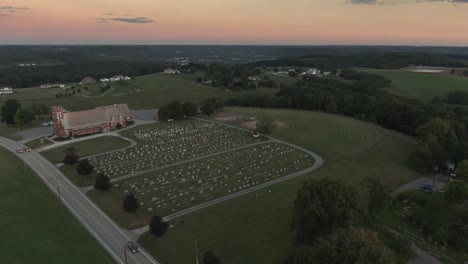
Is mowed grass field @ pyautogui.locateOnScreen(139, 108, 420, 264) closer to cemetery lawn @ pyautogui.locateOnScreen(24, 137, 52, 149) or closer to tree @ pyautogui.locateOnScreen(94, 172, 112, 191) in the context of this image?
tree @ pyautogui.locateOnScreen(94, 172, 112, 191)

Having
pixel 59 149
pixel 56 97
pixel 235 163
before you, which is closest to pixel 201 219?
pixel 235 163

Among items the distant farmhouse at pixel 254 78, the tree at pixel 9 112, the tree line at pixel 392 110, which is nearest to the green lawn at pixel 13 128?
the tree at pixel 9 112

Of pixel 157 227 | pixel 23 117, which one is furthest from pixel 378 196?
pixel 23 117

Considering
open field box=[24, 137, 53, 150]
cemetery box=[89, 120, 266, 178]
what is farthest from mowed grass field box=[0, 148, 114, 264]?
open field box=[24, 137, 53, 150]

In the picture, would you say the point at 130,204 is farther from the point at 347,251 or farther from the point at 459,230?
the point at 459,230

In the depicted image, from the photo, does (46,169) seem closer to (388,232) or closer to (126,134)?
(126,134)

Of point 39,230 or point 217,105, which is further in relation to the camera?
point 217,105
